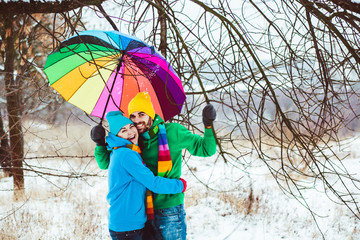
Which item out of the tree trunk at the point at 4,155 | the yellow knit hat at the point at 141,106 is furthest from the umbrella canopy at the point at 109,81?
the tree trunk at the point at 4,155

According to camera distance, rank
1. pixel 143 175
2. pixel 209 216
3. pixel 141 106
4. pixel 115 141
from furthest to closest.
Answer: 1. pixel 209 216
2. pixel 141 106
3. pixel 115 141
4. pixel 143 175

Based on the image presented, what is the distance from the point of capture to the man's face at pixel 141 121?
2.21 meters

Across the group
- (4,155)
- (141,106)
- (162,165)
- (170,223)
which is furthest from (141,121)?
(4,155)

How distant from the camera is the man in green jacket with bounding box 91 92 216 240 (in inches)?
82.4

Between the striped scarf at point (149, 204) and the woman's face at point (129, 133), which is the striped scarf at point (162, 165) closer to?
the striped scarf at point (149, 204)

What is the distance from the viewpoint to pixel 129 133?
2076 mm

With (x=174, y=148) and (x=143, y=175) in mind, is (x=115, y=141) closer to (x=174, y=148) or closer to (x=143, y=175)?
(x=143, y=175)

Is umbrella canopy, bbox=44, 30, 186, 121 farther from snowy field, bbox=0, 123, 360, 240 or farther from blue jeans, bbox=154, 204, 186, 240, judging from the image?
snowy field, bbox=0, 123, 360, 240

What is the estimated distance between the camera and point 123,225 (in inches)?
78.8

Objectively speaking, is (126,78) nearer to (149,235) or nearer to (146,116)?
(146,116)

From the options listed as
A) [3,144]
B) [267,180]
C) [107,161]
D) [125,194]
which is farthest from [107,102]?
[267,180]

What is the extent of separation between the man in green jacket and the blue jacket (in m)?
0.11

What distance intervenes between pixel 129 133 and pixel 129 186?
13.9 inches

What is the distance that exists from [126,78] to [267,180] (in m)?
7.14
